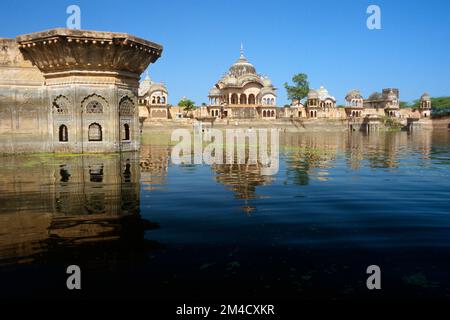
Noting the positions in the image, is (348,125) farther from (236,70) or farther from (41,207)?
(41,207)

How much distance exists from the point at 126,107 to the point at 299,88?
217 ft

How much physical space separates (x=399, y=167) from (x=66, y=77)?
41.0ft

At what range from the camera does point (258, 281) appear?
3.37 m

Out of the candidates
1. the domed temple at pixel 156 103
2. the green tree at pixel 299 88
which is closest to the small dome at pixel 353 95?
the green tree at pixel 299 88

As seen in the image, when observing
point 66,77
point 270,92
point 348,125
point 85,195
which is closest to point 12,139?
point 66,77

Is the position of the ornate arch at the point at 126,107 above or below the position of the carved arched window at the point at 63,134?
above

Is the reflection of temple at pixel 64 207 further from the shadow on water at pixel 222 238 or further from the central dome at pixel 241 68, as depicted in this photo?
the central dome at pixel 241 68

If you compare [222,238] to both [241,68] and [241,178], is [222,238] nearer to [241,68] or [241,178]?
[241,178]

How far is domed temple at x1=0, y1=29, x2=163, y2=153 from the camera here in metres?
13.7

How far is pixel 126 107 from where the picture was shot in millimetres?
15305

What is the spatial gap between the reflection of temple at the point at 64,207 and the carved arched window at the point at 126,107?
4766 mm

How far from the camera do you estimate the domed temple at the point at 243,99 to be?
205 ft

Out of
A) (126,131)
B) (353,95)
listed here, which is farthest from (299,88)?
(126,131)

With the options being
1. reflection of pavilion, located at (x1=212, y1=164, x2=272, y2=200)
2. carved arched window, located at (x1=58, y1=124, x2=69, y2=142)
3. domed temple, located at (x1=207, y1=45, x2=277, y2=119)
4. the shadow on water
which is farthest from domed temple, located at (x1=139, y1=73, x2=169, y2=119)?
the shadow on water
